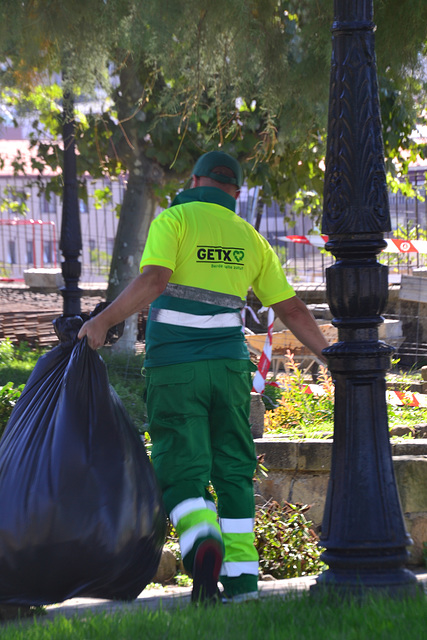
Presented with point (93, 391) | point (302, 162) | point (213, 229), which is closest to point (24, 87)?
point (213, 229)

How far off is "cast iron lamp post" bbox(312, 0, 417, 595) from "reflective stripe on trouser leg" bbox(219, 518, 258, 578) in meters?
0.49

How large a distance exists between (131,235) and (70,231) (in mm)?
3775

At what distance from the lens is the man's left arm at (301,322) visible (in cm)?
428

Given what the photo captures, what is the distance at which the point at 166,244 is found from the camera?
3.91 meters

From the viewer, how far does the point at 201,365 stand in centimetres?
390

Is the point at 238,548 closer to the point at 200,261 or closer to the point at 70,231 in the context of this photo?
the point at 200,261

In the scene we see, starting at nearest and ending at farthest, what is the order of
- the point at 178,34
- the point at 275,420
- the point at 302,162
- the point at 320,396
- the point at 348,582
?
1. the point at 348,582
2. the point at 178,34
3. the point at 275,420
4. the point at 320,396
5. the point at 302,162

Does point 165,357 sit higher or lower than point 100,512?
higher

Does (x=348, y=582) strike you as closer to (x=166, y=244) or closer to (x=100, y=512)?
(x=100, y=512)

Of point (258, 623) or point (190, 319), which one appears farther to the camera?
point (190, 319)

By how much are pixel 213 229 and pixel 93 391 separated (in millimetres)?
884

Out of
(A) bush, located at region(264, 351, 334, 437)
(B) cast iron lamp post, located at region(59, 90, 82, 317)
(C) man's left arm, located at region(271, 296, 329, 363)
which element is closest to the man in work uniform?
(C) man's left arm, located at region(271, 296, 329, 363)

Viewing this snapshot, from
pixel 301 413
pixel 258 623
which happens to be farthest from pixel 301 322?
pixel 301 413

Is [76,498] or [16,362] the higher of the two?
[16,362]
